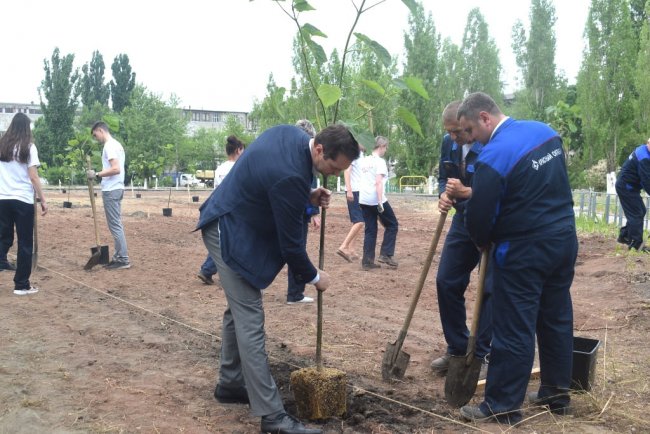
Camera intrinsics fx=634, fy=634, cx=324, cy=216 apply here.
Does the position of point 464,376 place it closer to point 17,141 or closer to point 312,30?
point 312,30

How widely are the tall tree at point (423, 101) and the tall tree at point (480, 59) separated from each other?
6638 mm

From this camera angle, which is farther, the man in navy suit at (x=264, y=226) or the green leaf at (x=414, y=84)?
the green leaf at (x=414, y=84)

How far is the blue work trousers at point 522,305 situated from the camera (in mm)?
3727

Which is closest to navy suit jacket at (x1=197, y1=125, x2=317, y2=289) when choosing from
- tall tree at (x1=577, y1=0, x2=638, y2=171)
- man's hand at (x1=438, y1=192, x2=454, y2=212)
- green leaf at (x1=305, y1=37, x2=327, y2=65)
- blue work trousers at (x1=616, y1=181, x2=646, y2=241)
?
green leaf at (x1=305, y1=37, x2=327, y2=65)

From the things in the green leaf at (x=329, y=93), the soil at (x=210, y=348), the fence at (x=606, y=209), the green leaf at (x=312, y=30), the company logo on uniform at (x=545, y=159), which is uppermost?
the green leaf at (x=312, y=30)

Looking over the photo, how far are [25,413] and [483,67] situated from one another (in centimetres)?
5167

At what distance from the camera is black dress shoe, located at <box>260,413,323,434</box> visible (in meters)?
3.54

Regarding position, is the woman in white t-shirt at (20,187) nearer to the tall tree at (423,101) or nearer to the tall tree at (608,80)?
the tall tree at (608,80)

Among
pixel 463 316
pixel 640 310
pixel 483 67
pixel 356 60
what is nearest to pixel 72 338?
pixel 463 316

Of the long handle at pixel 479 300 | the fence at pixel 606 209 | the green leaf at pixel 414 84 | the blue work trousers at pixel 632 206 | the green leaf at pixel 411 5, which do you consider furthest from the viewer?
the fence at pixel 606 209

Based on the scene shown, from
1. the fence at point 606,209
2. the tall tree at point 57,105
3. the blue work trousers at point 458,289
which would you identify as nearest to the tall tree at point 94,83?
the tall tree at point 57,105

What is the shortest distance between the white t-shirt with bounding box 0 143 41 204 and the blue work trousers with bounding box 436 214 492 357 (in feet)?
15.8

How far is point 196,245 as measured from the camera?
1277 centimetres

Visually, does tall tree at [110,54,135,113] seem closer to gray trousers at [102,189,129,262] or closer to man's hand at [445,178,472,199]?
gray trousers at [102,189,129,262]
